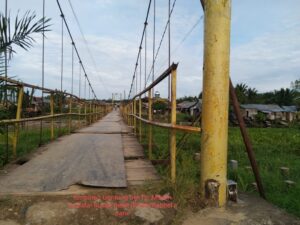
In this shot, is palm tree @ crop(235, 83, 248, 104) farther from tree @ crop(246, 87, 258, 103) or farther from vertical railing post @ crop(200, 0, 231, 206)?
vertical railing post @ crop(200, 0, 231, 206)

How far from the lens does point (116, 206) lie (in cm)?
188

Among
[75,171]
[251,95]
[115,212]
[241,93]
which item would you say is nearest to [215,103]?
[115,212]

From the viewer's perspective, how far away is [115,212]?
1817mm

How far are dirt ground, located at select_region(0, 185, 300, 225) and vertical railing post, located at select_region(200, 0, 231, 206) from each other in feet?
0.54

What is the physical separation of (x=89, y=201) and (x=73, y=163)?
120cm

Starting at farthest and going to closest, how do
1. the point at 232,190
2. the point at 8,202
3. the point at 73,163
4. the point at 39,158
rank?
the point at 39,158
the point at 73,163
the point at 232,190
the point at 8,202

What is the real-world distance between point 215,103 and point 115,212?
32.8 inches

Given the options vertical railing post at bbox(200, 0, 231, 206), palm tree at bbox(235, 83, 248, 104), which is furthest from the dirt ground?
palm tree at bbox(235, 83, 248, 104)

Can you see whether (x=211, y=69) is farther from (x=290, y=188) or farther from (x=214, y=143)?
(x=290, y=188)

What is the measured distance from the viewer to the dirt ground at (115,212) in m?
1.72

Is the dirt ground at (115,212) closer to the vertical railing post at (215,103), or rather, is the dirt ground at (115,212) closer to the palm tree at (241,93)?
the vertical railing post at (215,103)

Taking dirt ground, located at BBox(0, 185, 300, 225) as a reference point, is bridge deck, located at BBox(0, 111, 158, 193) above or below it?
above

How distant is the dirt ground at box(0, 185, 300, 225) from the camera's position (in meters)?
1.72

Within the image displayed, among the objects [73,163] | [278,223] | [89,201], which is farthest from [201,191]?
[73,163]
